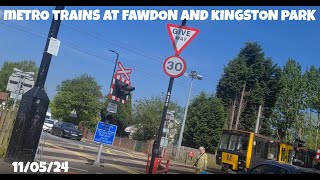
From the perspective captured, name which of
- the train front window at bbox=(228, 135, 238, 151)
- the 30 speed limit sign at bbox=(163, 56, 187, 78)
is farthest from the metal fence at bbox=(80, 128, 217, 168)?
the 30 speed limit sign at bbox=(163, 56, 187, 78)

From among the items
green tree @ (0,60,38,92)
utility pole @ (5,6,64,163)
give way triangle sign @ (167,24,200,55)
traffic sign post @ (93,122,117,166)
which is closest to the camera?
give way triangle sign @ (167,24,200,55)

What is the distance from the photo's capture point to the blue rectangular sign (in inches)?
533

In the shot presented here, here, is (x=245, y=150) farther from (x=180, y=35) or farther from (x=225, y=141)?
(x=180, y=35)

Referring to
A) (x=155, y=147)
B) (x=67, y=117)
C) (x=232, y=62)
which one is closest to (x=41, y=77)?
(x=155, y=147)

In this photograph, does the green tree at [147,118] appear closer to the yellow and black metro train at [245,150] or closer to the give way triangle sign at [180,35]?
the yellow and black metro train at [245,150]

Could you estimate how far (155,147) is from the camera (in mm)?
9211

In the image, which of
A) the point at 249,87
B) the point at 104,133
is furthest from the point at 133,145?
the point at 104,133

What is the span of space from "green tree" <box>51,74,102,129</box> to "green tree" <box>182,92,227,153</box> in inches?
715

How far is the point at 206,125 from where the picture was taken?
44.0 meters

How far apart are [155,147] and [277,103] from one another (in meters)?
39.0

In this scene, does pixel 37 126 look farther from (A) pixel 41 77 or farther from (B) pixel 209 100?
(B) pixel 209 100

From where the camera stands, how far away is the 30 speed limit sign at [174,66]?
8477 millimetres

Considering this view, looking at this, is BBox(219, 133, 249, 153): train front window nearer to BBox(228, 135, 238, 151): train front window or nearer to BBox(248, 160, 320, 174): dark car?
BBox(228, 135, 238, 151): train front window

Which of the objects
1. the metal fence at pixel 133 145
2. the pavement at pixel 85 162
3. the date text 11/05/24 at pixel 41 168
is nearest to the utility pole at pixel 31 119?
the pavement at pixel 85 162
